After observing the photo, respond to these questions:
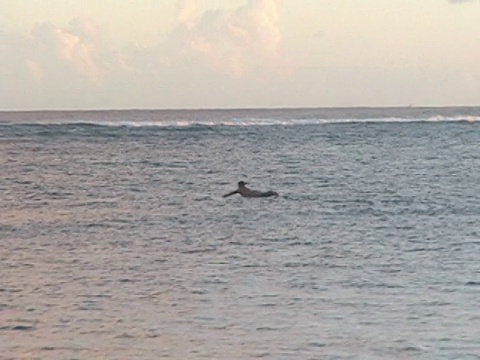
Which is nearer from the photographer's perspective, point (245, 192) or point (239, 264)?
point (239, 264)

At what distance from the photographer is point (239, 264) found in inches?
701

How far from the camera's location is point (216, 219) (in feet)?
79.8

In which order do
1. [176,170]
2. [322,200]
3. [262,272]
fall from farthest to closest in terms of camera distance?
[176,170]
[322,200]
[262,272]

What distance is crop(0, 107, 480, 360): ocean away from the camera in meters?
12.8

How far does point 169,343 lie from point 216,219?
11.7 m

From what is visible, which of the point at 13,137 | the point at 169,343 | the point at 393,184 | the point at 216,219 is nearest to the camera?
the point at 169,343

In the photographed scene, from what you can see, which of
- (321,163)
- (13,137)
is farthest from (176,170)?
(13,137)

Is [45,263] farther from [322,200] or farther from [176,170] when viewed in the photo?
[176,170]

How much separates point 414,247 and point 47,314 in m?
7.38

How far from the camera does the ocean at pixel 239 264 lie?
12.8 meters

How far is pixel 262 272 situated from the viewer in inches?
671

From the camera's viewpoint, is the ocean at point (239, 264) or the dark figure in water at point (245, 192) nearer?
the ocean at point (239, 264)

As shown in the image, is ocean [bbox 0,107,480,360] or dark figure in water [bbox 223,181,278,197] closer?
ocean [bbox 0,107,480,360]

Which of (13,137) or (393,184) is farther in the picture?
(13,137)
